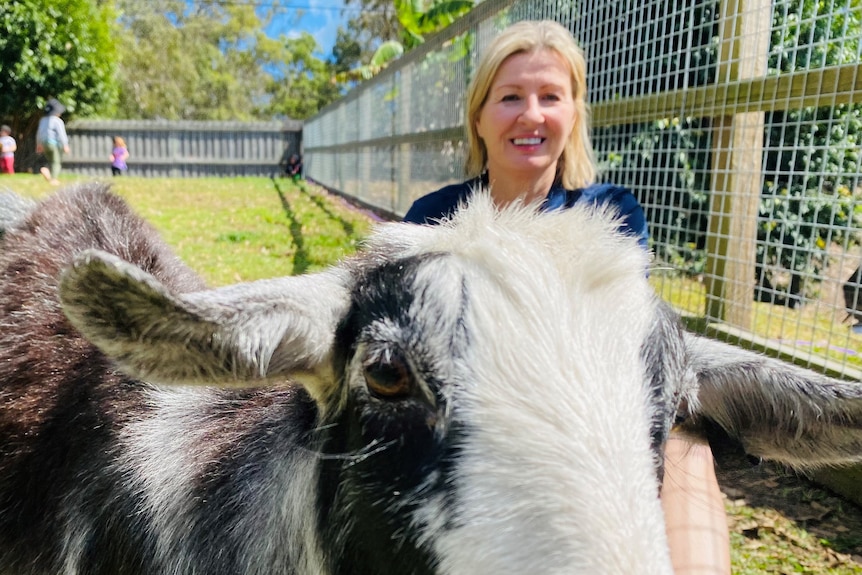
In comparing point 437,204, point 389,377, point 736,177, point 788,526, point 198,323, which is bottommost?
point 788,526

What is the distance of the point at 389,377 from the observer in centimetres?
149

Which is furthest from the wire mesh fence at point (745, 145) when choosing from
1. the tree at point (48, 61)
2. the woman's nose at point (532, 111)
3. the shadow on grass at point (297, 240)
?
the tree at point (48, 61)

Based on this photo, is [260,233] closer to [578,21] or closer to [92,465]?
[578,21]

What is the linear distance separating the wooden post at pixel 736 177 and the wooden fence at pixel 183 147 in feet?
91.1

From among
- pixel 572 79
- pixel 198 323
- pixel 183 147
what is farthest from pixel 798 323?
pixel 183 147

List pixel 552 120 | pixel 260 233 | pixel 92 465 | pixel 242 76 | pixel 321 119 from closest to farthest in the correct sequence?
pixel 92 465 → pixel 552 120 → pixel 260 233 → pixel 321 119 → pixel 242 76

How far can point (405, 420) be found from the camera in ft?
4.78

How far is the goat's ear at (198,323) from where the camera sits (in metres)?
1.26

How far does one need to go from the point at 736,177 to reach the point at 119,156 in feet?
87.1

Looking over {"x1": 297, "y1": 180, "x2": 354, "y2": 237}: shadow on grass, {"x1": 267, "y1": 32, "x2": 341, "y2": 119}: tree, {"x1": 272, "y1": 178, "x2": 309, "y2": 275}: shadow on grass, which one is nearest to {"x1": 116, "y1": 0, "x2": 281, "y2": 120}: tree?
{"x1": 267, "y1": 32, "x2": 341, "y2": 119}: tree

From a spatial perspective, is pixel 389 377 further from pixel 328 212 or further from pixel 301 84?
pixel 301 84

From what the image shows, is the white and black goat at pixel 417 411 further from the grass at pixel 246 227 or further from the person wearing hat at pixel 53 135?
the person wearing hat at pixel 53 135

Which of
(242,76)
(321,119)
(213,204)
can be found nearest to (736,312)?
(213,204)

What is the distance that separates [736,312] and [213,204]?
47.7ft
